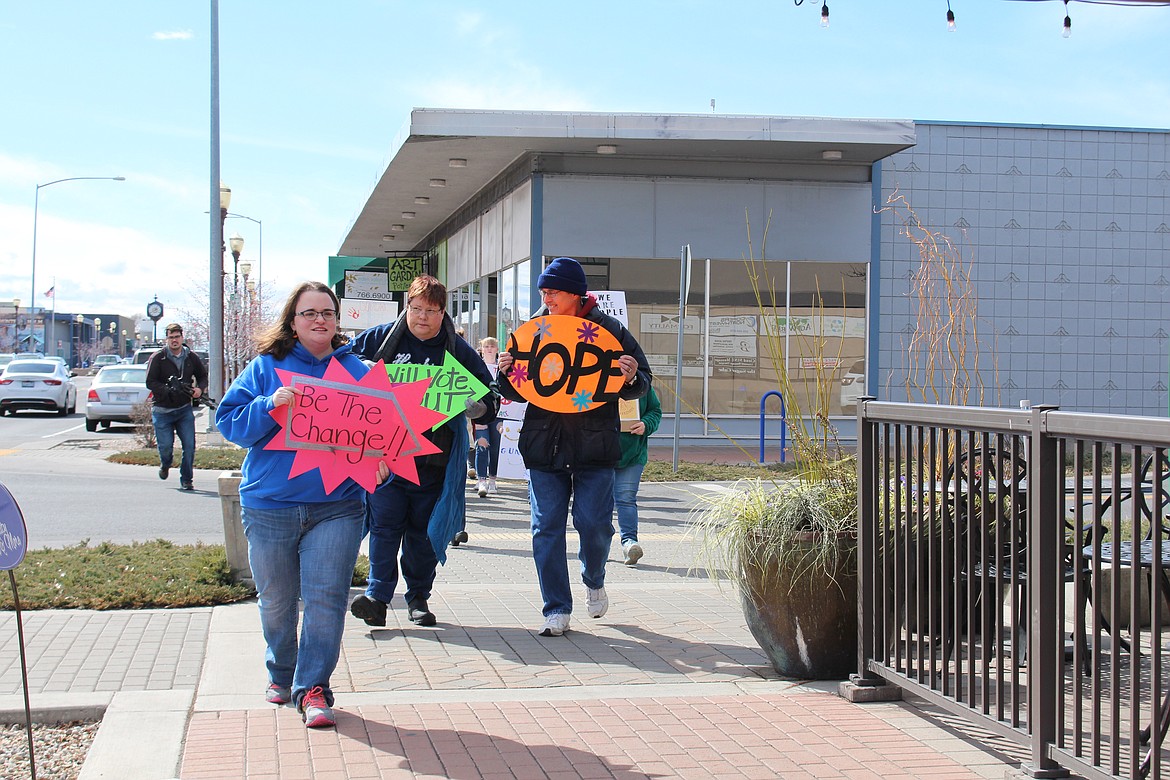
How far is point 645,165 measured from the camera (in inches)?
826

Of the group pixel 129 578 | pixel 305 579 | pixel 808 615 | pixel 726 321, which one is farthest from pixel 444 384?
pixel 726 321

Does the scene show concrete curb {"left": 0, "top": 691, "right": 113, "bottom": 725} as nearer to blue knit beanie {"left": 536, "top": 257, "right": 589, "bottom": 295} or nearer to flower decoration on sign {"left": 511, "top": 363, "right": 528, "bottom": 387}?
flower decoration on sign {"left": 511, "top": 363, "right": 528, "bottom": 387}

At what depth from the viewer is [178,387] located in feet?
47.3

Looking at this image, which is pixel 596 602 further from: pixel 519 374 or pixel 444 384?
pixel 444 384

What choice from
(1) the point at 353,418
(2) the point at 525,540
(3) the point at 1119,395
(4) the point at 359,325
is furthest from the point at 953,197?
(1) the point at 353,418

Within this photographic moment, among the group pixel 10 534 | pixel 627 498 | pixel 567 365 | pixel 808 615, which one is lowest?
pixel 808 615

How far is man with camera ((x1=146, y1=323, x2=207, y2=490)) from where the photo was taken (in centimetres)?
1439

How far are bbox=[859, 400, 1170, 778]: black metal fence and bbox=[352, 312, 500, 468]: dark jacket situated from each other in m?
2.27

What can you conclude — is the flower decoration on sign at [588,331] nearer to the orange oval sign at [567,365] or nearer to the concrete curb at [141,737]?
the orange oval sign at [567,365]

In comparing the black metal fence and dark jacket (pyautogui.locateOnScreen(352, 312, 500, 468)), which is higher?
dark jacket (pyautogui.locateOnScreen(352, 312, 500, 468))

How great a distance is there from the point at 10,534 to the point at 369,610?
2.64 meters

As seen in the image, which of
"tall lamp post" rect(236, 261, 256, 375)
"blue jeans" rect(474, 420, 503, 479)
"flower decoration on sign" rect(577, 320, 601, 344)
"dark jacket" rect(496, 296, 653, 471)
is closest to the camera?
"dark jacket" rect(496, 296, 653, 471)

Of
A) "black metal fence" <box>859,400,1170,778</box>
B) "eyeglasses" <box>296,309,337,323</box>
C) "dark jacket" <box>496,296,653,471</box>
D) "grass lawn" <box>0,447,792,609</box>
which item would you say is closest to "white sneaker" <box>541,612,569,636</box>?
"dark jacket" <box>496,296,653,471</box>

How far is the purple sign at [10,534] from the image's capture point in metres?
4.12
